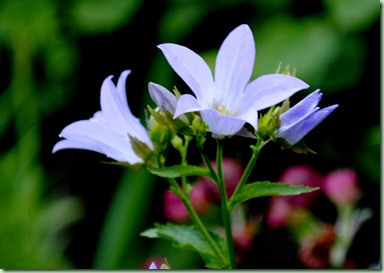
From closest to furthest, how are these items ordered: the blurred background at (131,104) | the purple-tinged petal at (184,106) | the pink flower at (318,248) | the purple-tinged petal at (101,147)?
the purple-tinged petal at (184,106) → the purple-tinged petal at (101,147) → the pink flower at (318,248) → the blurred background at (131,104)

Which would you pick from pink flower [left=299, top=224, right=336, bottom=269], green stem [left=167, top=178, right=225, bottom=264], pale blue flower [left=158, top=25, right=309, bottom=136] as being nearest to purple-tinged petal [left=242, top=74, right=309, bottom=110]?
pale blue flower [left=158, top=25, right=309, bottom=136]

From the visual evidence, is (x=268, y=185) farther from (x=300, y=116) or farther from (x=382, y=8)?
(x=382, y=8)

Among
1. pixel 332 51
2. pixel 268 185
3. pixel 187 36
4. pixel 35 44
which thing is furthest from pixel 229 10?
pixel 268 185

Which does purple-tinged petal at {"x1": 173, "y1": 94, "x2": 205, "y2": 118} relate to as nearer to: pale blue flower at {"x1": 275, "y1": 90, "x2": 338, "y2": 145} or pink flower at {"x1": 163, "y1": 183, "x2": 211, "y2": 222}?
pale blue flower at {"x1": 275, "y1": 90, "x2": 338, "y2": 145}

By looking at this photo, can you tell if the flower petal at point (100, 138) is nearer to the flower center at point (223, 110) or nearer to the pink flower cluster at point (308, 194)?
the flower center at point (223, 110)

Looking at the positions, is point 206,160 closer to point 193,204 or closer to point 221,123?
point 221,123

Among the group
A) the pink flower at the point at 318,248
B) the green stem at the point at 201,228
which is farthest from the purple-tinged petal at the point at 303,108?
the pink flower at the point at 318,248
